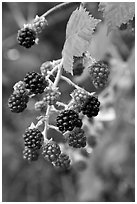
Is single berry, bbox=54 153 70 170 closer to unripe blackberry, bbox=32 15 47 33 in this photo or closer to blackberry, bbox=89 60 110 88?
blackberry, bbox=89 60 110 88

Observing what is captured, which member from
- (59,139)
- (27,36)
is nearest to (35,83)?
(27,36)

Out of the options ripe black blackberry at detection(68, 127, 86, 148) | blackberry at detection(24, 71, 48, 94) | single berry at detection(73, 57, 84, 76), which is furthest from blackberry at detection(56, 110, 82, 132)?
single berry at detection(73, 57, 84, 76)

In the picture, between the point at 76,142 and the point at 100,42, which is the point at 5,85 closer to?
the point at 100,42

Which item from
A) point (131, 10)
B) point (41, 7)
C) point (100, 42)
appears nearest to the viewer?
point (131, 10)

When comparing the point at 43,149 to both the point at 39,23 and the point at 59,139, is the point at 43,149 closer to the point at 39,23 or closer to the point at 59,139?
the point at 39,23

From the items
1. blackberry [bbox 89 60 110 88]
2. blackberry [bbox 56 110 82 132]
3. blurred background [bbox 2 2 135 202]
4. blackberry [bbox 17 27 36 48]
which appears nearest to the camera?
blackberry [bbox 56 110 82 132]

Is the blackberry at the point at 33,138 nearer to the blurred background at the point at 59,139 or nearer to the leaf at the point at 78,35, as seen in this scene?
the leaf at the point at 78,35

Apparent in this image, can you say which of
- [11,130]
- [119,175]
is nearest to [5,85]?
[11,130]

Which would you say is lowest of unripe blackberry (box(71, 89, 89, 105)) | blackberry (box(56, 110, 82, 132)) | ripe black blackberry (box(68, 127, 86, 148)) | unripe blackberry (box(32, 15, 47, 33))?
ripe black blackberry (box(68, 127, 86, 148))
